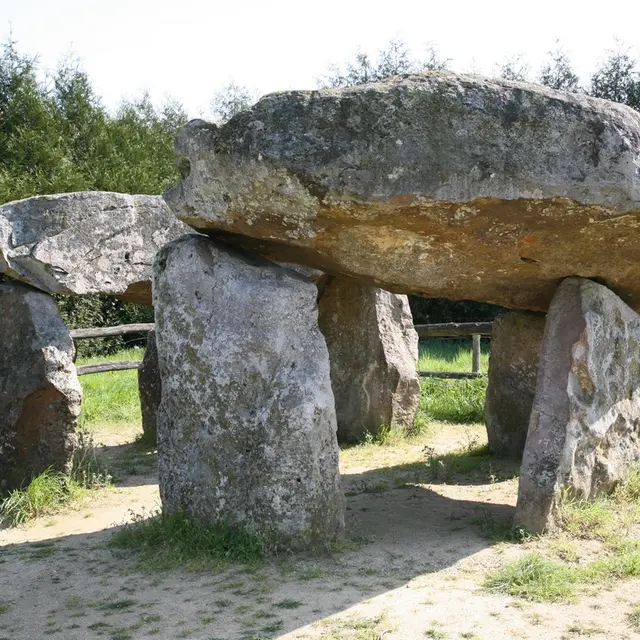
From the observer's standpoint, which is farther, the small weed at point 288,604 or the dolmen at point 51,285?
the dolmen at point 51,285

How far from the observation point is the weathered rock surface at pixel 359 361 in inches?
348

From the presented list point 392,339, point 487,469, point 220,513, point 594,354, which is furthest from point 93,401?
point 594,354

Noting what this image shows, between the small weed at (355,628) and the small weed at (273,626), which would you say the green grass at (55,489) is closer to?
the small weed at (273,626)

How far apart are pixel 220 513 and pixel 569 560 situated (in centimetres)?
190

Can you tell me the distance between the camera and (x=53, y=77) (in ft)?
65.6

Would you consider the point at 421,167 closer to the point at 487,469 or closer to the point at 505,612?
the point at 505,612

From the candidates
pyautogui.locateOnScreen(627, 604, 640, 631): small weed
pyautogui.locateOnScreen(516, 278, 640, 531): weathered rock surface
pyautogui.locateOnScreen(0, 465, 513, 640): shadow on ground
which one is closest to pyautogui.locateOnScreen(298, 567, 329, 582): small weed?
pyautogui.locateOnScreen(0, 465, 513, 640): shadow on ground

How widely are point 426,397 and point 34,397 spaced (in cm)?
510

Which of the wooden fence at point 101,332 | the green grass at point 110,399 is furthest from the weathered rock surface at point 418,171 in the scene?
the wooden fence at point 101,332

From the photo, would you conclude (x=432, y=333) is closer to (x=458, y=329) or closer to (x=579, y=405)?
(x=458, y=329)

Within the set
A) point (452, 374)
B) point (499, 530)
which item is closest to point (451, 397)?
point (452, 374)

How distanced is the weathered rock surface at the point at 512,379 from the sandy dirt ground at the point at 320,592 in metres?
1.44

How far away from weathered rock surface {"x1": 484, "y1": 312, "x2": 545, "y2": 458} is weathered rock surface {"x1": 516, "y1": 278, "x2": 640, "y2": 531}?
4.64ft

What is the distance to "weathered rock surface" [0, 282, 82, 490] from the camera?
6.68 m
